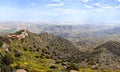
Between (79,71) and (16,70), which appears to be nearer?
(16,70)

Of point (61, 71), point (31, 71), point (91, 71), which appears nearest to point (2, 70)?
point (31, 71)

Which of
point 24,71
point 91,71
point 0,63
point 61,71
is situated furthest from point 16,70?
point 91,71

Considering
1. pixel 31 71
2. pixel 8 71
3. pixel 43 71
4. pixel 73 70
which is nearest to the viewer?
pixel 8 71

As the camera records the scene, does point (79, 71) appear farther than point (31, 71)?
Yes

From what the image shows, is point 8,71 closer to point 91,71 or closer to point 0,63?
point 0,63

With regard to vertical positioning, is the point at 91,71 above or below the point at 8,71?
below

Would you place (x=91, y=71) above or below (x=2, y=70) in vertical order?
below

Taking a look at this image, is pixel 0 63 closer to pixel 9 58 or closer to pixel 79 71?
pixel 9 58

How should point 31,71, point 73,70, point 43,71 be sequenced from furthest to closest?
1. point 73,70
2. point 43,71
3. point 31,71

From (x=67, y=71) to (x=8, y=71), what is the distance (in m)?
48.4

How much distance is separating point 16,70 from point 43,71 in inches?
1029

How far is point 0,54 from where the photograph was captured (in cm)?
18988

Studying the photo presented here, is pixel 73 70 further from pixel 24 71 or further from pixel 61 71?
pixel 24 71

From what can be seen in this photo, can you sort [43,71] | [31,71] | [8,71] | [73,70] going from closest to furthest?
[8,71] < [31,71] < [43,71] < [73,70]
